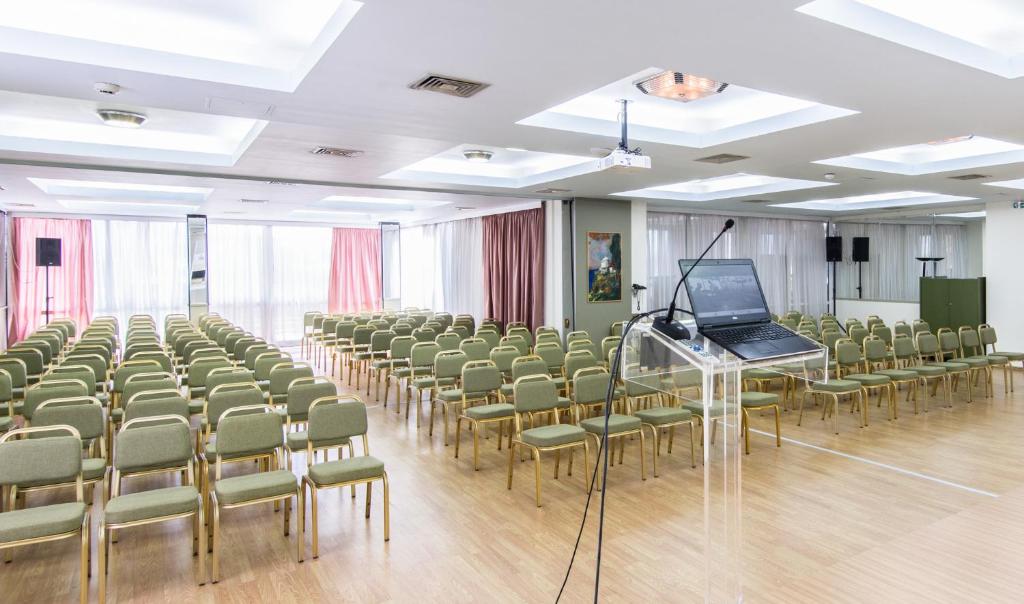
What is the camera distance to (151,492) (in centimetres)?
399

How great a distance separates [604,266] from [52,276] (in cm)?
1190

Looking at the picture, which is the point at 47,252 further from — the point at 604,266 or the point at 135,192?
the point at 604,266

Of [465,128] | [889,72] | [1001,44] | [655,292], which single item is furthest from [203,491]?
[655,292]

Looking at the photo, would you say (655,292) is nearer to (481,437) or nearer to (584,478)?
(481,437)

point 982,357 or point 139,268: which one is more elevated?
point 139,268

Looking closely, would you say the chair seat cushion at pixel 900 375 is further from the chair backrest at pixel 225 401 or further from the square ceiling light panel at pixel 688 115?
the chair backrest at pixel 225 401

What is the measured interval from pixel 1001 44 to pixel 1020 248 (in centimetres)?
975

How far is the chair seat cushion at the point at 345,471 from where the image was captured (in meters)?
4.30

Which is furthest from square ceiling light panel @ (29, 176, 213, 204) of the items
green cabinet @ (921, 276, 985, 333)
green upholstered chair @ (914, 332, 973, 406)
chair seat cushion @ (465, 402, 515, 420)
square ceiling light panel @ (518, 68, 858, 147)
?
green cabinet @ (921, 276, 985, 333)

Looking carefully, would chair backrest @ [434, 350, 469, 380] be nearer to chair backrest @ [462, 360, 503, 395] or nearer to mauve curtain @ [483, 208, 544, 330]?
chair backrest @ [462, 360, 503, 395]

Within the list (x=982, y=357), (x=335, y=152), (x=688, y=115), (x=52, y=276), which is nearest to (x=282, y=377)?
(x=335, y=152)

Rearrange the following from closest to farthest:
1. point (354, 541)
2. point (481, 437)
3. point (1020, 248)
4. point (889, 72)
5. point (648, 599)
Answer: point (648, 599)
point (889, 72)
point (354, 541)
point (481, 437)
point (1020, 248)

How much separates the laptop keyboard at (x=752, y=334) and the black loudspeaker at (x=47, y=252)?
14096mm

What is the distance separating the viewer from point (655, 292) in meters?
13.4
